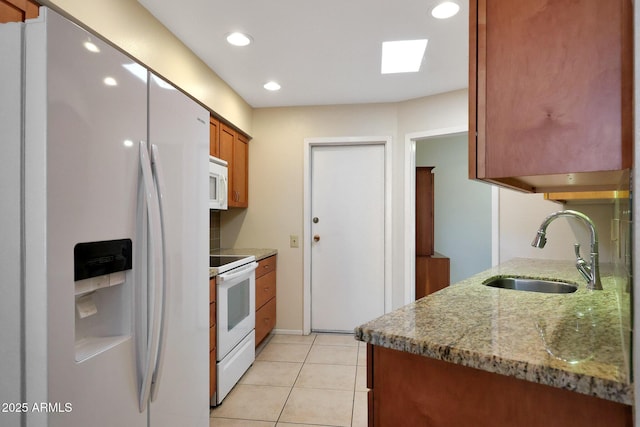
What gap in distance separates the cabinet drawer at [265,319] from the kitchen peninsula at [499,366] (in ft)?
7.09

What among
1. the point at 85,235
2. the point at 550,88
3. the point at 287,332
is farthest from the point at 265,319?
the point at 550,88

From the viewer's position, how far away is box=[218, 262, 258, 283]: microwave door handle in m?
2.21

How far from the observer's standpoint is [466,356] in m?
0.79

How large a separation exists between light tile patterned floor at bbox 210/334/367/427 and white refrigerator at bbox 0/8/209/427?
2.88 feet

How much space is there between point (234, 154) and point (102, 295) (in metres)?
2.26

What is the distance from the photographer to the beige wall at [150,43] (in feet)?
4.80

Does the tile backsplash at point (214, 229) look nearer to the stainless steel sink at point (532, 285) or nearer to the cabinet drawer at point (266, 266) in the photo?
the cabinet drawer at point (266, 266)

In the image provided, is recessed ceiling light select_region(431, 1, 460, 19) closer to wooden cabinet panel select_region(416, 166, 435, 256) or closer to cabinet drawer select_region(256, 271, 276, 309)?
wooden cabinet panel select_region(416, 166, 435, 256)

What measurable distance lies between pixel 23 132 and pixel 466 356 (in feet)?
4.00

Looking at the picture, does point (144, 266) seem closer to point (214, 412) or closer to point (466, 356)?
point (466, 356)

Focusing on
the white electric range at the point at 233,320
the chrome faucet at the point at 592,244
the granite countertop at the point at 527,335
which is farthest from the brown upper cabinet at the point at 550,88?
the white electric range at the point at 233,320

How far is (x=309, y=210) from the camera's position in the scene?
355cm

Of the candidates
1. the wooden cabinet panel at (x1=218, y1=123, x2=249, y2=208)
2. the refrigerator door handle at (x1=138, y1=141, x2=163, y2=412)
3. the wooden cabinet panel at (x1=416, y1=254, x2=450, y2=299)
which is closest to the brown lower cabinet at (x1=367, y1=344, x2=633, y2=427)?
the refrigerator door handle at (x1=138, y1=141, x2=163, y2=412)

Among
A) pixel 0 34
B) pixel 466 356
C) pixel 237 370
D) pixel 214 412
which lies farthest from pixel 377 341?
pixel 237 370
